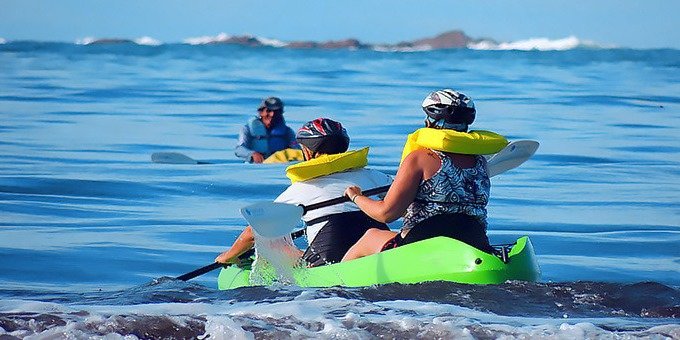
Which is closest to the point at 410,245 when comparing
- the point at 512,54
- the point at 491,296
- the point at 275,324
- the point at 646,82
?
the point at 491,296

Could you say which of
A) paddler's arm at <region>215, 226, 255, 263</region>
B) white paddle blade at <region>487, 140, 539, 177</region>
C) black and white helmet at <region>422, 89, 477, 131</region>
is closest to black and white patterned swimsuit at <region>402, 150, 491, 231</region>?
black and white helmet at <region>422, 89, 477, 131</region>

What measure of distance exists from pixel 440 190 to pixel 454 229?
0.30 metres

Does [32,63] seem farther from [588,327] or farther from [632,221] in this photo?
[588,327]

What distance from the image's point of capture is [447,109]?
8.60 meters

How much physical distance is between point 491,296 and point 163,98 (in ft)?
90.4

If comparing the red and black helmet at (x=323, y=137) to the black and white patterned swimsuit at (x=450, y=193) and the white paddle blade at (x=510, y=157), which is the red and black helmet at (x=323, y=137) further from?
the white paddle blade at (x=510, y=157)

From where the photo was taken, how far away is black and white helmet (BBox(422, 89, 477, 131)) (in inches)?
339

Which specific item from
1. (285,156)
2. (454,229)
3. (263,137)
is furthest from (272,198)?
(454,229)

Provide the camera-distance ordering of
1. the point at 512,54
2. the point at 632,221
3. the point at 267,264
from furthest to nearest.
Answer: the point at 512,54 → the point at 632,221 → the point at 267,264

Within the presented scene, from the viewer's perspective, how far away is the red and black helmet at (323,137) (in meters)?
9.00

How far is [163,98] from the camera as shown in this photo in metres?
35.2

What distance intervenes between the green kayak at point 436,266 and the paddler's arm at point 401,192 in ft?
0.90

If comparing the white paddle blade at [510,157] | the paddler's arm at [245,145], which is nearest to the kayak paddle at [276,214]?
the white paddle blade at [510,157]

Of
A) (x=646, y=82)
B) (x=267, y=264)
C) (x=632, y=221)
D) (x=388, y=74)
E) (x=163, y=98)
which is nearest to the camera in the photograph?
(x=267, y=264)
